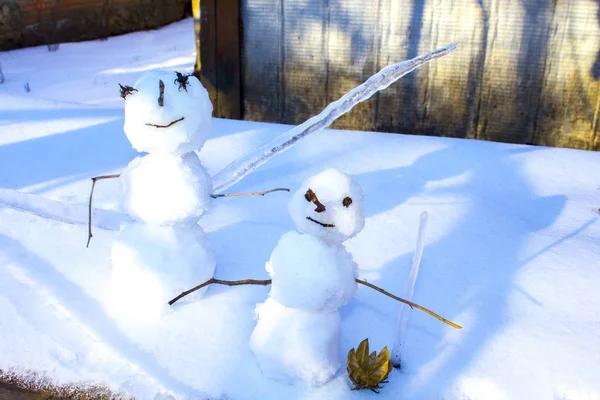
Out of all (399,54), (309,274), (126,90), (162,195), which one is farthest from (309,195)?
(399,54)

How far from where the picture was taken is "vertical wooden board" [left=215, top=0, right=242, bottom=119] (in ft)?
11.5

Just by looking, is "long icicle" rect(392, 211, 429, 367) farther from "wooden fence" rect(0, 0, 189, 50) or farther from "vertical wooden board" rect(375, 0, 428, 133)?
"wooden fence" rect(0, 0, 189, 50)

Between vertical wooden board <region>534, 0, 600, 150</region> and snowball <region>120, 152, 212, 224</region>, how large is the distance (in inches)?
96.0

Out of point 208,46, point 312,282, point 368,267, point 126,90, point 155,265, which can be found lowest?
point 368,267

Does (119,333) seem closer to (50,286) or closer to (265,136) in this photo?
(50,286)

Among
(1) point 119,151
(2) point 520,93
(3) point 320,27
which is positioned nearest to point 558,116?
(2) point 520,93

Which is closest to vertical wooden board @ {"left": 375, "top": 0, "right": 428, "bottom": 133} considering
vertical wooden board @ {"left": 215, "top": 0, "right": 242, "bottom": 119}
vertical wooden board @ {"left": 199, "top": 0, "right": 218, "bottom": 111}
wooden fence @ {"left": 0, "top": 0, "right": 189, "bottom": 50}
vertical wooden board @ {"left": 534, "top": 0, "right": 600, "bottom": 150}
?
vertical wooden board @ {"left": 534, "top": 0, "right": 600, "bottom": 150}

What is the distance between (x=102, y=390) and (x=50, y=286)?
0.52 metres

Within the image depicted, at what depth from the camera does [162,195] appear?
1647 millimetres


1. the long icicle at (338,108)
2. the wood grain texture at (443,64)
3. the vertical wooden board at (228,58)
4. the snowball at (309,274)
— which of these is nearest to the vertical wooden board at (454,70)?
the wood grain texture at (443,64)

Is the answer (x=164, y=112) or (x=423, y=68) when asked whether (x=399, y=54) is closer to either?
(x=423, y=68)

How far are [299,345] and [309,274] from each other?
0.20m

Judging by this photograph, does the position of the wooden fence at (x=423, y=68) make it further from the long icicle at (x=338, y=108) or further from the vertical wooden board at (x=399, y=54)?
the long icicle at (x=338, y=108)

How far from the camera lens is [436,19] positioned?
328 centimetres
